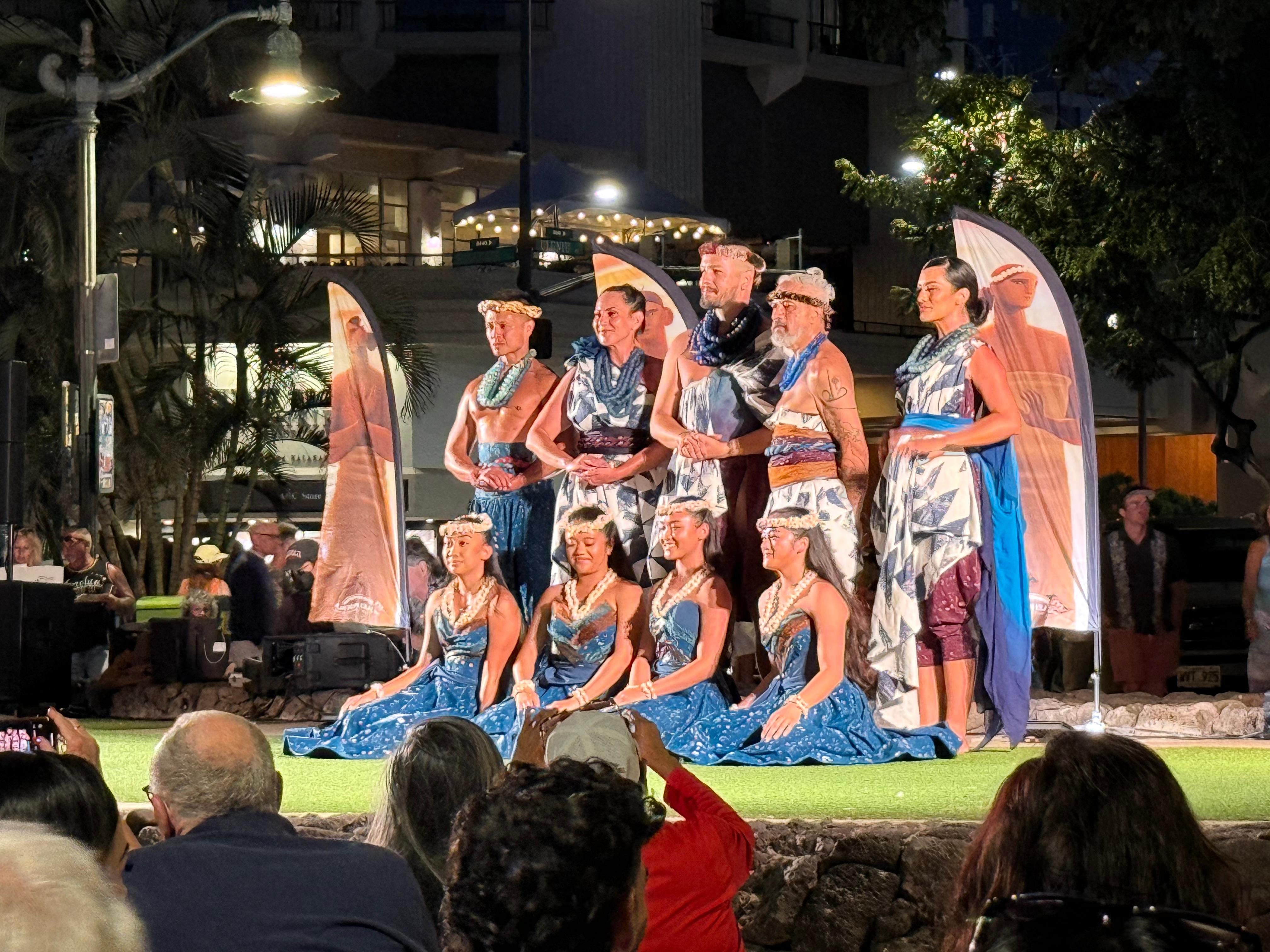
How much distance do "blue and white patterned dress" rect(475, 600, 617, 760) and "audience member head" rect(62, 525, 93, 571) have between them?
545 centimetres

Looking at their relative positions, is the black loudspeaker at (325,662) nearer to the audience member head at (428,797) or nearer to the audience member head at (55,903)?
the audience member head at (428,797)

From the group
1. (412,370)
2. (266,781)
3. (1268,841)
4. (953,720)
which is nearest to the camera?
(266,781)

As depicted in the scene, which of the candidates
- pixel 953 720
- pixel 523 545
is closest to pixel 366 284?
pixel 523 545

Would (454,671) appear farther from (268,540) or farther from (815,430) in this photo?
(268,540)

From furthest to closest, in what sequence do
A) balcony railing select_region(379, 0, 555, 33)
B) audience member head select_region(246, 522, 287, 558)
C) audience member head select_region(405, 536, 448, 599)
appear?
1. balcony railing select_region(379, 0, 555, 33)
2. audience member head select_region(246, 522, 287, 558)
3. audience member head select_region(405, 536, 448, 599)

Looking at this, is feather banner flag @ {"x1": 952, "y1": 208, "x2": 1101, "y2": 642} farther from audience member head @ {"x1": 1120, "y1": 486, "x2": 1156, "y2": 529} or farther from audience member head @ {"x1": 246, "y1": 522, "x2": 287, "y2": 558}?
audience member head @ {"x1": 246, "y1": 522, "x2": 287, "y2": 558}

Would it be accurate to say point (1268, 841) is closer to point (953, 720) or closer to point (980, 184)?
point (953, 720)

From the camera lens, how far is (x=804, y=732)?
8539mm

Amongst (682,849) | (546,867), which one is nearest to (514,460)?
(682,849)

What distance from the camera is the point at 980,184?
848 inches

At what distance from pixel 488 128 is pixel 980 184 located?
13233 millimetres

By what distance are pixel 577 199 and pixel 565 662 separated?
16071 mm

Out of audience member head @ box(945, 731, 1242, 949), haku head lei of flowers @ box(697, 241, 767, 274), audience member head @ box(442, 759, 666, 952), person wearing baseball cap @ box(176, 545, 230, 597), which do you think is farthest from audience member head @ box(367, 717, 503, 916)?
person wearing baseball cap @ box(176, 545, 230, 597)

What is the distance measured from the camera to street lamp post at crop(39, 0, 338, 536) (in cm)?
1270
